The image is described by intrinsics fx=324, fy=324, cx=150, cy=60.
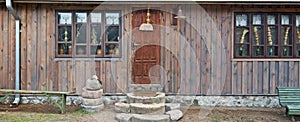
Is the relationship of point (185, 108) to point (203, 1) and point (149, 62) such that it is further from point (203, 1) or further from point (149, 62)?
point (203, 1)

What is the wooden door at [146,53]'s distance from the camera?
6.75 m

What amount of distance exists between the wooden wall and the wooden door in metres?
0.13

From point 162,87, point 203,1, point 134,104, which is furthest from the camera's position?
point 162,87

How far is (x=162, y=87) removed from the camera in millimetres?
6766

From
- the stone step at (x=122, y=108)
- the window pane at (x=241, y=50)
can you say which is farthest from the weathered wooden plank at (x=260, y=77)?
the stone step at (x=122, y=108)

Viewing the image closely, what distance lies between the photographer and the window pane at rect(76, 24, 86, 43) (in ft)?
22.0

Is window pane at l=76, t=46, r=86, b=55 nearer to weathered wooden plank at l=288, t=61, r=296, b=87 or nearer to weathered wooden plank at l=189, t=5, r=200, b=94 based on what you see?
weathered wooden plank at l=189, t=5, r=200, b=94

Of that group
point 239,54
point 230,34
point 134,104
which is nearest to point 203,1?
point 230,34

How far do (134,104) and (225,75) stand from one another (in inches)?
83.2

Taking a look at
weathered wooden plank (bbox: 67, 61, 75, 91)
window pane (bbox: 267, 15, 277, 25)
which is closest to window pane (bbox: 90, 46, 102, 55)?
weathered wooden plank (bbox: 67, 61, 75, 91)

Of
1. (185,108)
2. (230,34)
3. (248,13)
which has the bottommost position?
(185,108)

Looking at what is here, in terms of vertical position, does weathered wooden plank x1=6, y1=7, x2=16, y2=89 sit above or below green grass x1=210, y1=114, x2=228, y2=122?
above

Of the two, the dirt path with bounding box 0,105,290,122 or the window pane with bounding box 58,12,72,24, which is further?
the window pane with bounding box 58,12,72,24

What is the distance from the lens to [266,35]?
6.77 metres
